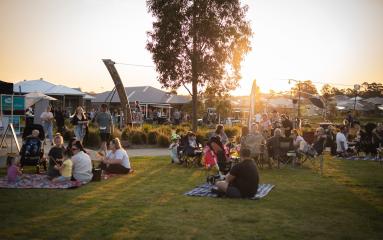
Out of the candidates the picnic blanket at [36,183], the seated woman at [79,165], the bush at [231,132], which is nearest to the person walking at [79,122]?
the picnic blanket at [36,183]

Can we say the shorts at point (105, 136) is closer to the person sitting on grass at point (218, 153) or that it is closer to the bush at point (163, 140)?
the bush at point (163, 140)

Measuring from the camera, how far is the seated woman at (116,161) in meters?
11.3

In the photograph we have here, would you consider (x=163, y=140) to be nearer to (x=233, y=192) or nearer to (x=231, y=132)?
(x=231, y=132)

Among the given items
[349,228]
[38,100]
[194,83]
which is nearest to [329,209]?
[349,228]

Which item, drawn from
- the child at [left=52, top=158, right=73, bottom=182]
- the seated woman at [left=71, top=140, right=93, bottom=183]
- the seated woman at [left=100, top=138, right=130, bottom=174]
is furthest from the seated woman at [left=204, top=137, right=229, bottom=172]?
the child at [left=52, top=158, right=73, bottom=182]

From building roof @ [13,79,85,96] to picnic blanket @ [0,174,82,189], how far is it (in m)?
24.0

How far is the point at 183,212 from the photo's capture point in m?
7.04

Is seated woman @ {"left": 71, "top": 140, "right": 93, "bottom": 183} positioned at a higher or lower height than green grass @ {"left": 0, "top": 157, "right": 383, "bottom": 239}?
higher

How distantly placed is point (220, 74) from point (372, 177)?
37.0 ft

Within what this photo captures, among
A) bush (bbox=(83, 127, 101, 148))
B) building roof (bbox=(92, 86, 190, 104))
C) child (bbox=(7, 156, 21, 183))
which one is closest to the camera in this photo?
child (bbox=(7, 156, 21, 183))

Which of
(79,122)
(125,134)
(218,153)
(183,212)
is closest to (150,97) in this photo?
(125,134)

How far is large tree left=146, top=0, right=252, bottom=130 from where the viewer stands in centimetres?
2012

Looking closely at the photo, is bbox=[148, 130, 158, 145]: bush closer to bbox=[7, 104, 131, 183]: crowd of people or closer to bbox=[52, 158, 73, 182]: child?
bbox=[7, 104, 131, 183]: crowd of people

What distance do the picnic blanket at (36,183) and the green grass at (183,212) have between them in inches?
14.5
